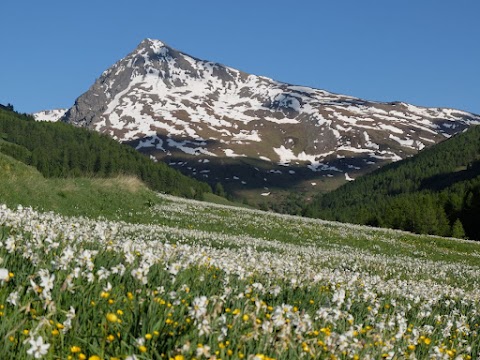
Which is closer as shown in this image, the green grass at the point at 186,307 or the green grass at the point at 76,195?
the green grass at the point at 186,307

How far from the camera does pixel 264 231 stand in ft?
126

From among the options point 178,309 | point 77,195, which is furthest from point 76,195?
point 178,309

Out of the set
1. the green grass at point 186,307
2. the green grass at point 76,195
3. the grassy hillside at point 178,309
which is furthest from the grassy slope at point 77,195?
the grassy hillside at point 178,309

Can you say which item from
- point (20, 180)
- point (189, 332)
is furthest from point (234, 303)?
point (20, 180)

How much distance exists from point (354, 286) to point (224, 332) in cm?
697

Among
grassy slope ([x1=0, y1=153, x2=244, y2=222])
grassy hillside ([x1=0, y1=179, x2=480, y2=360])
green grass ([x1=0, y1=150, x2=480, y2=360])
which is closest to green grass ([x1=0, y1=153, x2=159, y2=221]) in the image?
grassy slope ([x1=0, y1=153, x2=244, y2=222])

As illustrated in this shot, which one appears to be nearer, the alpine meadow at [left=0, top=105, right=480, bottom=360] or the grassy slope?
the alpine meadow at [left=0, top=105, right=480, bottom=360]

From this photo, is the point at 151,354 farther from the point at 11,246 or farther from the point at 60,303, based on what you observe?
the point at 11,246

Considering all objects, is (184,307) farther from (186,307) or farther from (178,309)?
(186,307)

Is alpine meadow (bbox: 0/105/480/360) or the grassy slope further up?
the grassy slope

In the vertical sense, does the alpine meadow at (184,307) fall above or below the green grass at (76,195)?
below

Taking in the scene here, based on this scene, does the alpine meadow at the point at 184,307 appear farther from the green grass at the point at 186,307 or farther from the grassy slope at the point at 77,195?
the grassy slope at the point at 77,195

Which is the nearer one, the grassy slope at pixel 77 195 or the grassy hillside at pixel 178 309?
the grassy hillside at pixel 178 309

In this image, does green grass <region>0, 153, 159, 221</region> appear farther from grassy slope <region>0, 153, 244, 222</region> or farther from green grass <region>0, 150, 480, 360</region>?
green grass <region>0, 150, 480, 360</region>
